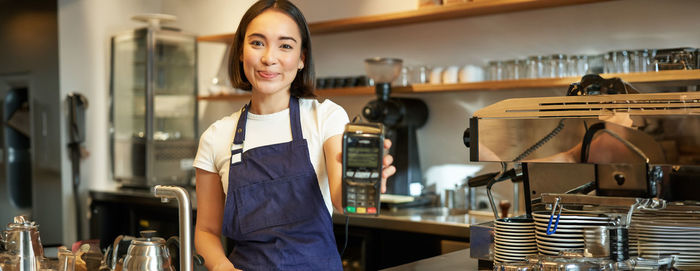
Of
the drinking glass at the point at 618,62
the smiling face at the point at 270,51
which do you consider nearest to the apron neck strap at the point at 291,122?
the smiling face at the point at 270,51

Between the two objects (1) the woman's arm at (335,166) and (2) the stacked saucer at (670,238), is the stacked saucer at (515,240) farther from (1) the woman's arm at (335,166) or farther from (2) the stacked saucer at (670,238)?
(1) the woman's arm at (335,166)

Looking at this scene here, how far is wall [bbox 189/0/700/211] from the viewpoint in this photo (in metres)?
3.29

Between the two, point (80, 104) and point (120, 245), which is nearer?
point (120, 245)

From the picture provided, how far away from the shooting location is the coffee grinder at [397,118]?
3738 millimetres

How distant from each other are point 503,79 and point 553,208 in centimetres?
191

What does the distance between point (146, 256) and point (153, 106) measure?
381cm

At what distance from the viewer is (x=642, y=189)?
1.56m

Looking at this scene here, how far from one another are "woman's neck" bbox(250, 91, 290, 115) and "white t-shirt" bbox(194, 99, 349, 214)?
0.04 ft

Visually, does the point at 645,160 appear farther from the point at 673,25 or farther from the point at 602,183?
the point at 673,25

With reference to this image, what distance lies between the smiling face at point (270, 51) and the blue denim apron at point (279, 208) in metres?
0.13

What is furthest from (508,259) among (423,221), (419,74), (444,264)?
(419,74)

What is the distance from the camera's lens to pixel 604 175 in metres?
1.63

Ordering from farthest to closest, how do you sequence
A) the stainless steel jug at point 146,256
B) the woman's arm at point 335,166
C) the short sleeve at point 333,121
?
the short sleeve at point 333,121 < the woman's arm at point 335,166 < the stainless steel jug at point 146,256

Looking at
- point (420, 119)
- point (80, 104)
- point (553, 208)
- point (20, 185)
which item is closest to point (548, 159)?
point (553, 208)
